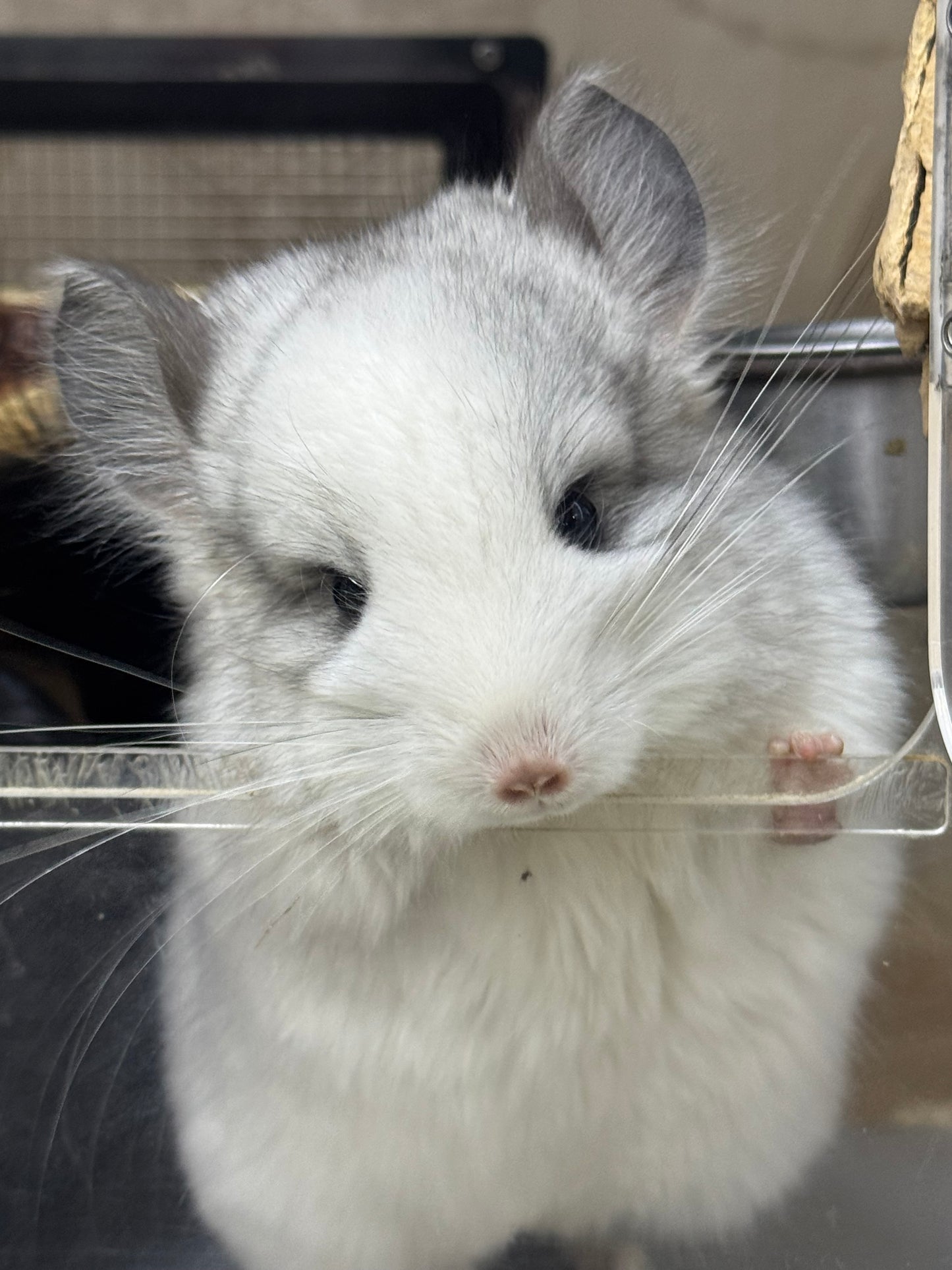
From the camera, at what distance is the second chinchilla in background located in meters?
0.77

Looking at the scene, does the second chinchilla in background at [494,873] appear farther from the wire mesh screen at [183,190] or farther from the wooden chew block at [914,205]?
the wire mesh screen at [183,190]

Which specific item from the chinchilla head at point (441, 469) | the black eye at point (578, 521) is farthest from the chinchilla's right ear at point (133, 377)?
the black eye at point (578, 521)

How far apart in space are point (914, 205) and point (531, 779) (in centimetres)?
44

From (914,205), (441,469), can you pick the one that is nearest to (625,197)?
(914,205)

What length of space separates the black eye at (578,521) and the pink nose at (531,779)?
0.16 metres

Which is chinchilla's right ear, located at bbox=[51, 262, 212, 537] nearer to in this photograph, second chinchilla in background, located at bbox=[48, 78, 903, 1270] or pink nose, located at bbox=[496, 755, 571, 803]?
second chinchilla in background, located at bbox=[48, 78, 903, 1270]

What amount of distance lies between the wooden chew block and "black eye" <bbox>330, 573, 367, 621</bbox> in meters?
0.38

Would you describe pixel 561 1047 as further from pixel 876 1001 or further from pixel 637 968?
pixel 876 1001

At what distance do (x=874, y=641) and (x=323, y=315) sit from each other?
0.44 meters

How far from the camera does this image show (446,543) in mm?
715

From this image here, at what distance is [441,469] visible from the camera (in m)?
0.72

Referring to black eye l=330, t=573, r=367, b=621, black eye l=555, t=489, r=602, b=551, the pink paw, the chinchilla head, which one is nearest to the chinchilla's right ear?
the chinchilla head

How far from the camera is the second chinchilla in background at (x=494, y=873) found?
0.77 metres

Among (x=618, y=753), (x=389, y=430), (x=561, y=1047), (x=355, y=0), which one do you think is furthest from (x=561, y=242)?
(x=355, y=0)
